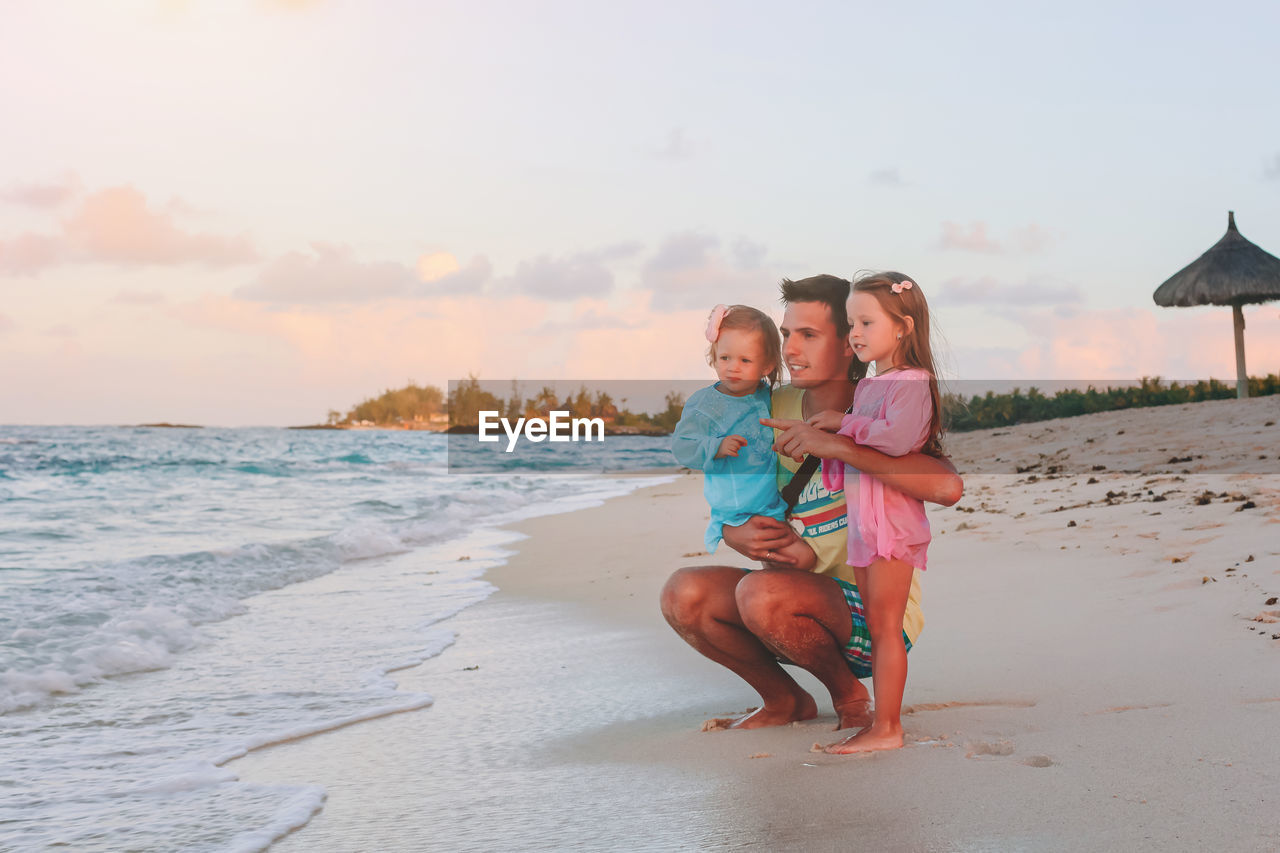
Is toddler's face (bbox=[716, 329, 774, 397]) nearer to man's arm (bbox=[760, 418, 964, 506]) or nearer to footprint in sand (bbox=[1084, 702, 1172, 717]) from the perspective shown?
man's arm (bbox=[760, 418, 964, 506])

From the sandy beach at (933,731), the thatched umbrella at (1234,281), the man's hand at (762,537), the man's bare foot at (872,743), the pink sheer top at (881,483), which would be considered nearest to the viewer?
the sandy beach at (933,731)

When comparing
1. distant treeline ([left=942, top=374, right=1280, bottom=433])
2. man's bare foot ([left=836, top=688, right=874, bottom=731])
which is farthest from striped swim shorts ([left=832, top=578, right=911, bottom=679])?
distant treeline ([left=942, top=374, right=1280, bottom=433])

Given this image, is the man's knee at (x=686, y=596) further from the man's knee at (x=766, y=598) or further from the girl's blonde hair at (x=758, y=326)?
the girl's blonde hair at (x=758, y=326)

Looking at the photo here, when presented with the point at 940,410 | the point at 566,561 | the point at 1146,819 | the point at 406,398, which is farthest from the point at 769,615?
the point at 406,398

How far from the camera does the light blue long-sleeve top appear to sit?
2.51 m

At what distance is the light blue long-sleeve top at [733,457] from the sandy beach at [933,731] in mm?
641

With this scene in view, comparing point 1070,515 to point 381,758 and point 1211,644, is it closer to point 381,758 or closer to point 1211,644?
point 1211,644

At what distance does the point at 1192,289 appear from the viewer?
1686cm

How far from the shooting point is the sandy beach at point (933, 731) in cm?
203

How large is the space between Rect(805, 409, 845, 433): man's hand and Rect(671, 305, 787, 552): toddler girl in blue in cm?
14

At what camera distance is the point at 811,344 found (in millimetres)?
2568

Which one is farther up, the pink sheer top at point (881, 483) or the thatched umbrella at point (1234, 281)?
the thatched umbrella at point (1234, 281)

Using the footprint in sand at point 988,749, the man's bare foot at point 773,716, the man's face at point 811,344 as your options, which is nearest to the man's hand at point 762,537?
the man's face at point 811,344

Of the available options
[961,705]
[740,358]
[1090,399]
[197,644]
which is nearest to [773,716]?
[961,705]
